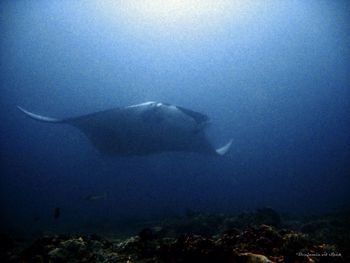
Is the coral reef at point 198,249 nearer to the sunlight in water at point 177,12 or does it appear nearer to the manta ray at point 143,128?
the manta ray at point 143,128

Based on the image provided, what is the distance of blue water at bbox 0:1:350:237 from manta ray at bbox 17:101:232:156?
1708 mm

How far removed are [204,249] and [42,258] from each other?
1.43 m

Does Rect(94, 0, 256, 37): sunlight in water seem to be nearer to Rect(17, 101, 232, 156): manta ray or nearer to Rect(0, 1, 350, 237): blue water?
Rect(0, 1, 350, 237): blue water

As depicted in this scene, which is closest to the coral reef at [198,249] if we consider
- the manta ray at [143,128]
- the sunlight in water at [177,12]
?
the manta ray at [143,128]

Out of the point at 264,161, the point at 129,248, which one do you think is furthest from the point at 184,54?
the point at 264,161

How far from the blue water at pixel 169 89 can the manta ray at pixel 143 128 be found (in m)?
1.71

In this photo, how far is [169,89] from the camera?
6444 cm

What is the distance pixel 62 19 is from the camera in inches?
1246

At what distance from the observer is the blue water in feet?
85.7

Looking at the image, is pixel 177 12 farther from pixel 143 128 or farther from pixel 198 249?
pixel 198 249

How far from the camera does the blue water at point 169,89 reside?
26109 mm

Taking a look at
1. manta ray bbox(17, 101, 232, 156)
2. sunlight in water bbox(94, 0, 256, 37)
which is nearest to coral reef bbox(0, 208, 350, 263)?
manta ray bbox(17, 101, 232, 156)

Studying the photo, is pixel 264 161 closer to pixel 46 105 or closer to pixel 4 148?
pixel 46 105

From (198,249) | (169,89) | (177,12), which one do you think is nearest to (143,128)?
(198,249)
